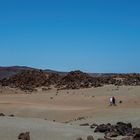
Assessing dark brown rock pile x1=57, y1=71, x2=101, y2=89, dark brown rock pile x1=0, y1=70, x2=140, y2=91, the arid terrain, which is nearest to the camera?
the arid terrain

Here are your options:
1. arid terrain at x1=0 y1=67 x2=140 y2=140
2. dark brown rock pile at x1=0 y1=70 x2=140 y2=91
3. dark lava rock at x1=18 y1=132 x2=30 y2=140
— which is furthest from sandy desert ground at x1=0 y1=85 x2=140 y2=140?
dark brown rock pile at x1=0 y1=70 x2=140 y2=91

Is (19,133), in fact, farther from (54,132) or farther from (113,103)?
(113,103)

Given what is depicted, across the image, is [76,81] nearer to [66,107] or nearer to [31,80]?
[31,80]

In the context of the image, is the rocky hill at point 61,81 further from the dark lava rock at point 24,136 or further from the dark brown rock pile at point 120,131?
the dark lava rock at point 24,136

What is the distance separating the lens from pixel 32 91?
49.5 metres

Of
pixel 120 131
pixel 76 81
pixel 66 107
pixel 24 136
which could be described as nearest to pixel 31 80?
pixel 76 81

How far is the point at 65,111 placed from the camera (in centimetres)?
2917

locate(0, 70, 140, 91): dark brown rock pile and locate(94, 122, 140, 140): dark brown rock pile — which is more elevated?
locate(0, 70, 140, 91): dark brown rock pile

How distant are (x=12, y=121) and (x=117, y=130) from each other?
382cm

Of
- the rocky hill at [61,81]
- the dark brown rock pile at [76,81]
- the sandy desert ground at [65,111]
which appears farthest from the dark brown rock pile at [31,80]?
the sandy desert ground at [65,111]

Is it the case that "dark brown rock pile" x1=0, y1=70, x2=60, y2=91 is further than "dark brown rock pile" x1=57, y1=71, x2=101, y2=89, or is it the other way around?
"dark brown rock pile" x1=0, y1=70, x2=60, y2=91

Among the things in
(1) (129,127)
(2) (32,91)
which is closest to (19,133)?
(1) (129,127)

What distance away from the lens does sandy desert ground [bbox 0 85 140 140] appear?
575 inches

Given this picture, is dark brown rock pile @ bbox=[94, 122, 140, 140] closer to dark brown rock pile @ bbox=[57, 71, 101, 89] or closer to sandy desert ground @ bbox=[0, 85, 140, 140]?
sandy desert ground @ bbox=[0, 85, 140, 140]
